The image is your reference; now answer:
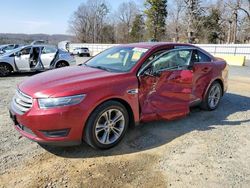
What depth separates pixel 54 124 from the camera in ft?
10.7

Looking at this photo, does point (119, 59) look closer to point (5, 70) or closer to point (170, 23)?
point (5, 70)

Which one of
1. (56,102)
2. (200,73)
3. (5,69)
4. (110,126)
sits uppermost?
(200,73)

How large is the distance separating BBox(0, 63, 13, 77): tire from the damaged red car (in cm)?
759

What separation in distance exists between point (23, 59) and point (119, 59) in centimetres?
797

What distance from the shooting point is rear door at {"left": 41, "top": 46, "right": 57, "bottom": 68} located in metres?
11.6

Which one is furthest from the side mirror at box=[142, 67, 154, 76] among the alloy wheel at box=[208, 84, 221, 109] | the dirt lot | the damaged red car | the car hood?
the alloy wheel at box=[208, 84, 221, 109]

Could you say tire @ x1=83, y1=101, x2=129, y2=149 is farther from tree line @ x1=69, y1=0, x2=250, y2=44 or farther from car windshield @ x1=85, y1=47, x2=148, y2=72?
tree line @ x1=69, y1=0, x2=250, y2=44

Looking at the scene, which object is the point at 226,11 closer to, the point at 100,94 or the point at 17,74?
the point at 17,74

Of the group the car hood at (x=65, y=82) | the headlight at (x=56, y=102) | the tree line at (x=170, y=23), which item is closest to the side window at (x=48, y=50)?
the car hood at (x=65, y=82)

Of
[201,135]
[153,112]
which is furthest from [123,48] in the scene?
[201,135]

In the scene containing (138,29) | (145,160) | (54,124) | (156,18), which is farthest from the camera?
(138,29)

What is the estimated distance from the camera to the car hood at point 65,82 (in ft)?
11.0

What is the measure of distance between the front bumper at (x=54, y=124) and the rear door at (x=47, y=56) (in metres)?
8.60

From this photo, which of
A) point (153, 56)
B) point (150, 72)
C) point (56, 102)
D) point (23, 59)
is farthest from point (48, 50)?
point (56, 102)
